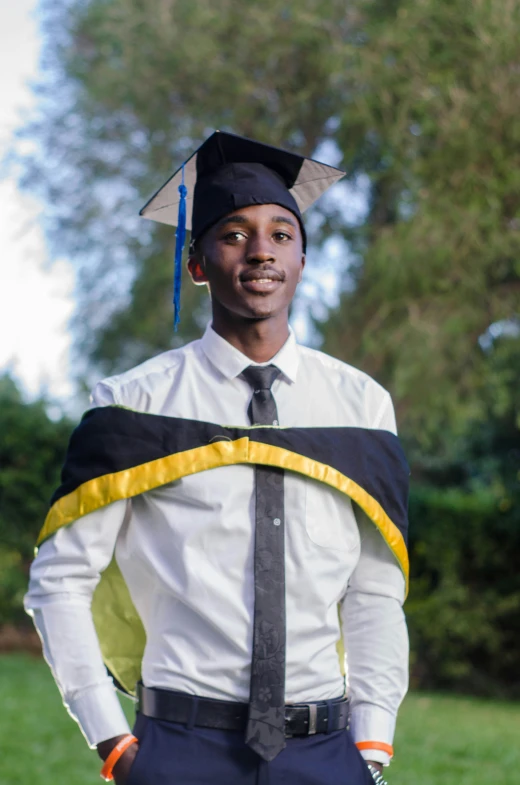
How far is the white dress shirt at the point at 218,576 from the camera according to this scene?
6.98 feet

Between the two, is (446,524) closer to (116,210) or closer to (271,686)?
(116,210)

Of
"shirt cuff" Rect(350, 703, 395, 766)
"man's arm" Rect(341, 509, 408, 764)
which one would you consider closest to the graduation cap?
"man's arm" Rect(341, 509, 408, 764)

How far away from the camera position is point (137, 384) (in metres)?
2.31

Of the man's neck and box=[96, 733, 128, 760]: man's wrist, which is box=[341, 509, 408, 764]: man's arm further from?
box=[96, 733, 128, 760]: man's wrist

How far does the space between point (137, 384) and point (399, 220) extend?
9102 mm

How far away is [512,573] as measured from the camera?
36.3 feet

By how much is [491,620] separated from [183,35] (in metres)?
7.48

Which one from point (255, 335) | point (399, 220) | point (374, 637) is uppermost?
point (399, 220)

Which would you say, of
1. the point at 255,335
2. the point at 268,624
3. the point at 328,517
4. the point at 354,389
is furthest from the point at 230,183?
the point at 268,624

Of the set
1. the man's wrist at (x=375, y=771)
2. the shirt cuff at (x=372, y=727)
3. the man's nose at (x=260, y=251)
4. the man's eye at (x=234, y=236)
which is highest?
the man's eye at (x=234, y=236)

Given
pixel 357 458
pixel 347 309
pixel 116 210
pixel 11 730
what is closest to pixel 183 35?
pixel 116 210

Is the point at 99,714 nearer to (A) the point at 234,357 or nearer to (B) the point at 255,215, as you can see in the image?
(A) the point at 234,357

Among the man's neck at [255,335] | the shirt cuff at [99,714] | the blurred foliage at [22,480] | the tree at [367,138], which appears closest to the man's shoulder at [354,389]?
the man's neck at [255,335]

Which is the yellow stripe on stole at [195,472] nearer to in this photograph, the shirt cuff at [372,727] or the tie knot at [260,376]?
the tie knot at [260,376]
